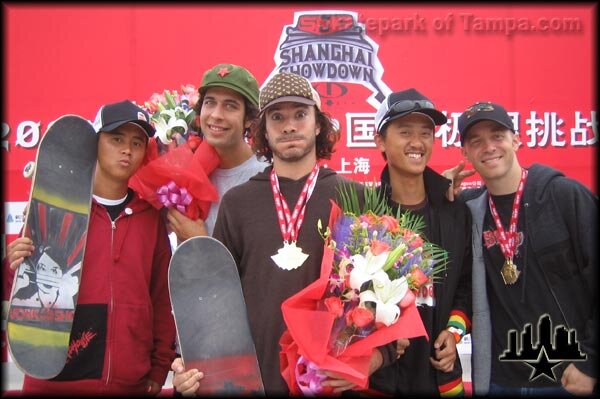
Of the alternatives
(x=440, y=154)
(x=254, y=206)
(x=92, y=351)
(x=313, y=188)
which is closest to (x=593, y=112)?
(x=440, y=154)

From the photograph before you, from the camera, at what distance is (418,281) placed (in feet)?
5.79

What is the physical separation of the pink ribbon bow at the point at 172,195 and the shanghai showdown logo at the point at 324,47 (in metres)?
1.15

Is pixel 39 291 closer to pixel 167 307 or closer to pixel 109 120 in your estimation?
pixel 167 307

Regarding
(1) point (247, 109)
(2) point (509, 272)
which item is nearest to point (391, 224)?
(2) point (509, 272)

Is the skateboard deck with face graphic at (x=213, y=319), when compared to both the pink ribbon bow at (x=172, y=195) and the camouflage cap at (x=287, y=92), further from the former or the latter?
the camouflage cap at (x=287, y=92)

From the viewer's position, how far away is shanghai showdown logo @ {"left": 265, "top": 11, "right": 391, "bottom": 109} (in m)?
3.16

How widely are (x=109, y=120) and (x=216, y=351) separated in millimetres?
1066

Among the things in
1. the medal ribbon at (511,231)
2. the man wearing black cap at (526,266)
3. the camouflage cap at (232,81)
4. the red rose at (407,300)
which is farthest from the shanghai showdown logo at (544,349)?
the camouflage cap at (232,81)

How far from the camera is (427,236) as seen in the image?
7.03 feet

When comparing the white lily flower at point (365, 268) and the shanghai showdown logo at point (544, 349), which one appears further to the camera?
the shanghai showdown logo at point (544, 349)

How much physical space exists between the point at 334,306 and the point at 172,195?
98cm

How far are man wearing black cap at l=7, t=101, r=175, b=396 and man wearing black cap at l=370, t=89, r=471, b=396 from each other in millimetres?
959

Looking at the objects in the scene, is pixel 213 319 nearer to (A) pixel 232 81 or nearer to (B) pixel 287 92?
(B) pixel 287 92

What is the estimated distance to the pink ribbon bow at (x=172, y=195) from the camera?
2303 millimetres
